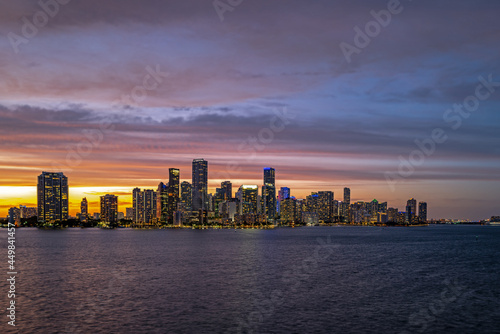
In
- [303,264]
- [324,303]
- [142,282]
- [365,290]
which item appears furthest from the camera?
[303,264]

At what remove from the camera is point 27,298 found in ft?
Answer: 207

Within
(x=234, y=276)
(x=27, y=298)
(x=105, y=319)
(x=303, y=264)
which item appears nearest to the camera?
(x=105, y=319)

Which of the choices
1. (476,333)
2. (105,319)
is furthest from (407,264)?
(105,319)

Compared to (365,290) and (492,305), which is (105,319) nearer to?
(365,290)

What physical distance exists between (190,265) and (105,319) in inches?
2151

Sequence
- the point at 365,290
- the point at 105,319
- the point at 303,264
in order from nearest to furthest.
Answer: the point at 105,319, the point at 365,290, the point at 303,264

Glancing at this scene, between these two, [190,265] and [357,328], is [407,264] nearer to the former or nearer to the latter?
[190,265]

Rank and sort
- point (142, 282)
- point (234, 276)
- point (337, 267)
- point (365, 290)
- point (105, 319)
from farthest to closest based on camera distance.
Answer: point (337, 267) < point (234, 276) < point (142, 282) < point (365, 290) < point (105, 319)

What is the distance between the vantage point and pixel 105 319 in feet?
166

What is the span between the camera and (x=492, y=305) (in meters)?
59.3

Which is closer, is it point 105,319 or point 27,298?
point 105,319

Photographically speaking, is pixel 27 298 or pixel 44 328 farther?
pixel 27 298

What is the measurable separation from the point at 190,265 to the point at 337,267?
114 feet

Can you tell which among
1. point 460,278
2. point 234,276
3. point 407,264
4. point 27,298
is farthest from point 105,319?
point 407,264
